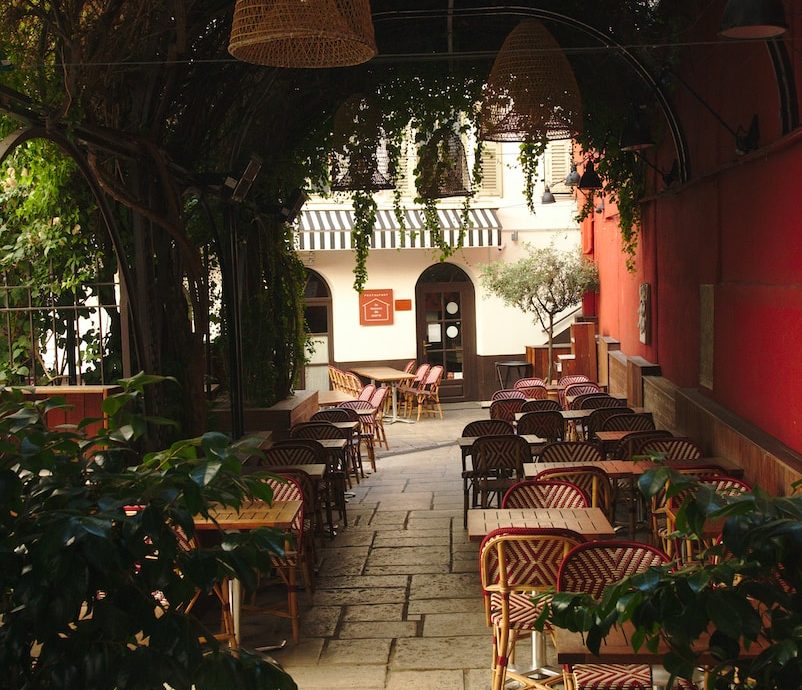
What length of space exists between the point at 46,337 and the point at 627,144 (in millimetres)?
5404

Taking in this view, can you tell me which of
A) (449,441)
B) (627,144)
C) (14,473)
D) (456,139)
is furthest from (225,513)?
(449,441)

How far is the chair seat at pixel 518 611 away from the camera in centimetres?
484

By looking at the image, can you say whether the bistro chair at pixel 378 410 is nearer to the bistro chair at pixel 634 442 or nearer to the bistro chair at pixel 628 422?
the bistro chair at pixel 628 422

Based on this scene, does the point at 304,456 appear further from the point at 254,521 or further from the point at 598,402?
the point at 598,402

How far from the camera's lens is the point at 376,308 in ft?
68.1

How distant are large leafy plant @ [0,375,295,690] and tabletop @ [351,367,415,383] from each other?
1598 centimetres

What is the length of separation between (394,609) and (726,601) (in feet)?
16.3

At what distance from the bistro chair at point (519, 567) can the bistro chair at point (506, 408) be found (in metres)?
6.90

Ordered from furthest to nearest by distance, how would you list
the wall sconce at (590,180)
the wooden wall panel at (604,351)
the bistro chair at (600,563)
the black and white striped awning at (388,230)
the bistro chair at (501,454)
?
the black and white striped awning at (388,230)
the wooden wall panel at (604,351)
the wall sconce at (590,180)
the bistro chair at (501,454)
the bistro chair at (600,563)

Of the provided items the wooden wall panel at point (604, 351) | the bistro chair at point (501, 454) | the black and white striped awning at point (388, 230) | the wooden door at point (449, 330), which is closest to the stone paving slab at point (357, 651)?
the bistro chair at point (501, 454)

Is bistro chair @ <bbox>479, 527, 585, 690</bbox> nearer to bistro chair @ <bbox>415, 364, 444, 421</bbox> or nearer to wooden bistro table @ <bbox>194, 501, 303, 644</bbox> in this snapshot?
wooden bistro table @ <bbox>194, 501, 303, 644</bbox>

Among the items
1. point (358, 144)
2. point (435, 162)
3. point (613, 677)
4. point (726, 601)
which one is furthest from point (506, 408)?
point (726, 601)

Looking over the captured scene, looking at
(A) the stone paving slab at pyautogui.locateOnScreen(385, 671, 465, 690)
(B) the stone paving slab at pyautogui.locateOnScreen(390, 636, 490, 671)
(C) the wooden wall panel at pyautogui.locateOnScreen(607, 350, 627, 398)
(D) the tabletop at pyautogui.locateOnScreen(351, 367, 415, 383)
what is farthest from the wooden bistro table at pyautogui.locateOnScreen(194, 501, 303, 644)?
(D) the tabletop at pyautogui.locateOnScreen(351, 367, 415, 383)

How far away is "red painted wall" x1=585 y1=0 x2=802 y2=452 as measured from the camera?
21.6ft
